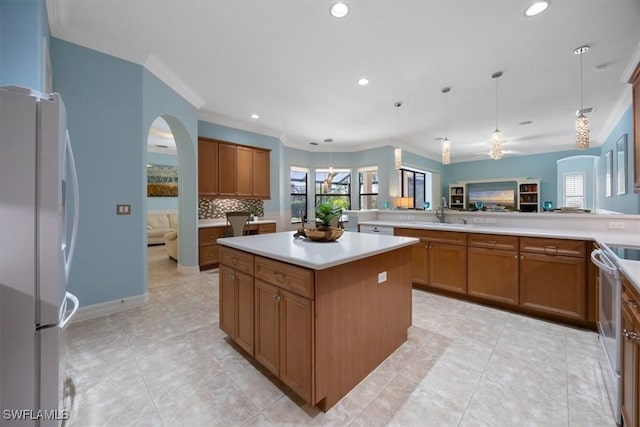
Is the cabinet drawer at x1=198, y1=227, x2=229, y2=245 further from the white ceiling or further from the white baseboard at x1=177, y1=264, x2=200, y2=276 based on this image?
the white ceiling

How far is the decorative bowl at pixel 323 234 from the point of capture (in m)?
2.06

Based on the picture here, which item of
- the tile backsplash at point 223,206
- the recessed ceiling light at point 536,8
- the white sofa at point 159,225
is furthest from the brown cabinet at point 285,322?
the white sofa at point 159,225

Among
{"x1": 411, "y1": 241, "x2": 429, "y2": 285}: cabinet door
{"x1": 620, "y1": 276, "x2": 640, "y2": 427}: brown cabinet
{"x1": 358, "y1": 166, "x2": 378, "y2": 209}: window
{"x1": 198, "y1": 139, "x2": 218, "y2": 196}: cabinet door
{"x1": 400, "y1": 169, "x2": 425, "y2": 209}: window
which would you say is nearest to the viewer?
{"x1": 620, "y1": 276, "x2": 640, "y2": 427}: brown cabinet

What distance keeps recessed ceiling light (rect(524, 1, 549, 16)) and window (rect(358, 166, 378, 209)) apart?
5122 mm

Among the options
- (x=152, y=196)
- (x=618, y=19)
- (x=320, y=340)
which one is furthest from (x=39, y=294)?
(x=152, y=196)

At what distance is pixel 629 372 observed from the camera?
46.7 inches

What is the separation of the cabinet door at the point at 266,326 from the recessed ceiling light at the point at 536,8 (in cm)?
311

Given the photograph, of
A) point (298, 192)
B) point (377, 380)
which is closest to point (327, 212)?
point (377, 380)

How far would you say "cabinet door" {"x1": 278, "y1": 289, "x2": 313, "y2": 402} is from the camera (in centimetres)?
140

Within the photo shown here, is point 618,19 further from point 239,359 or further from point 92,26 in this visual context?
point 92,26

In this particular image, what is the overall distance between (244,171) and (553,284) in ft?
16.8

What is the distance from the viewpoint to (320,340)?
1396mm

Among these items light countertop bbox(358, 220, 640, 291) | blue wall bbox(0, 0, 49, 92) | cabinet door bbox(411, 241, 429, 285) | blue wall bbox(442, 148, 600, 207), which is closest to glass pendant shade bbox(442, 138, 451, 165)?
light countertop bbox(358, 220, 640, 291)

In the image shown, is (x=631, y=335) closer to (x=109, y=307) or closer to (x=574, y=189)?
(x=109, y=307)
